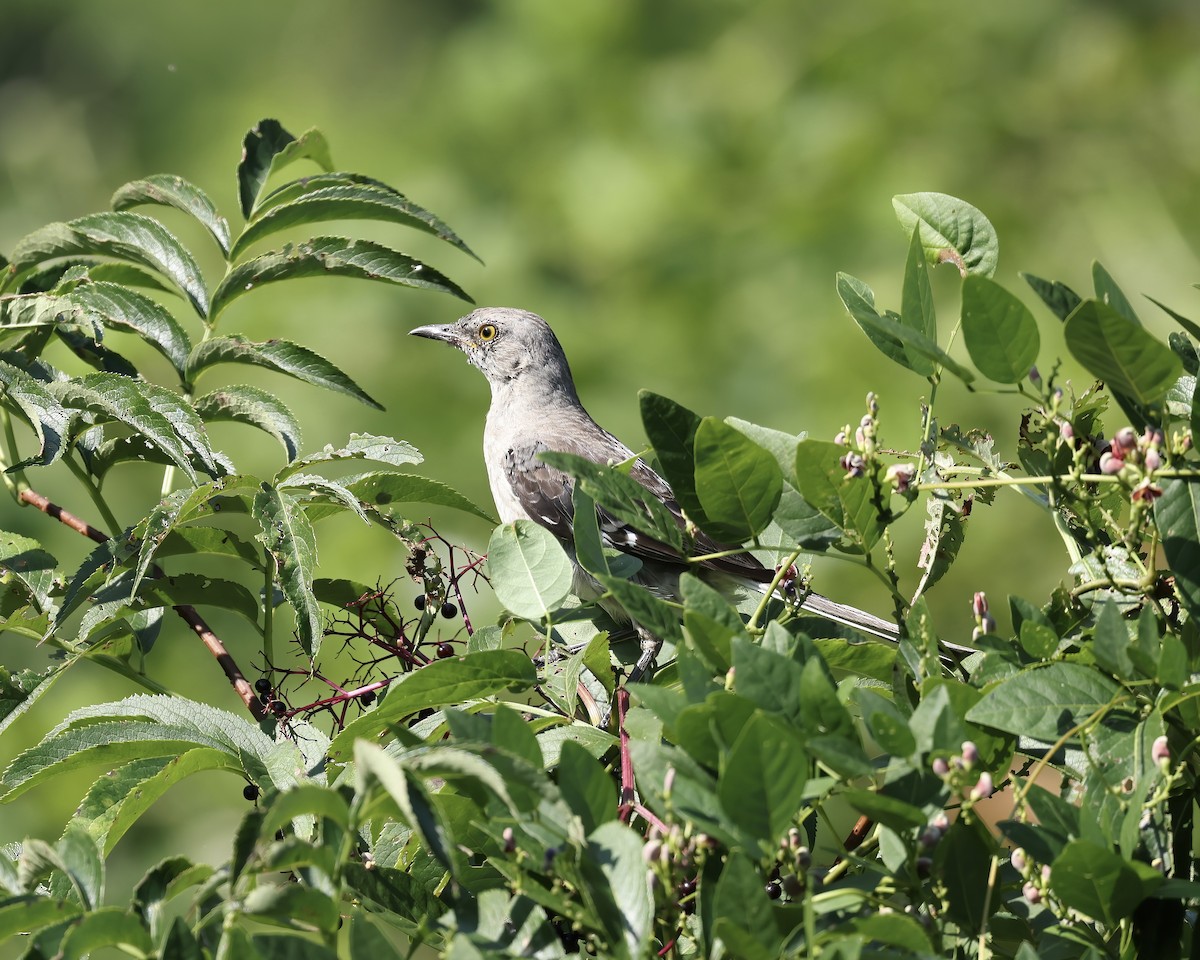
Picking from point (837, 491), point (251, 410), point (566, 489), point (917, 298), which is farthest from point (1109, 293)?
point (566, 489)

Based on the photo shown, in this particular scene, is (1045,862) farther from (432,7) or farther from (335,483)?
(432,7)

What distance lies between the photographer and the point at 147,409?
93.4 inches

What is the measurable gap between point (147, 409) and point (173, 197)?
931mm

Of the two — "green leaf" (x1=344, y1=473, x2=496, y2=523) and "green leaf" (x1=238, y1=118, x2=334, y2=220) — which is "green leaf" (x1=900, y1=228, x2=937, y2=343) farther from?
"green leaf" (x1=238, y1=118, x2=334, y2=220)

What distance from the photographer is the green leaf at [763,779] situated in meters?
1.28

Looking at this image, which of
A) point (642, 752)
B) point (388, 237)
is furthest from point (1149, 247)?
point (642, 752)

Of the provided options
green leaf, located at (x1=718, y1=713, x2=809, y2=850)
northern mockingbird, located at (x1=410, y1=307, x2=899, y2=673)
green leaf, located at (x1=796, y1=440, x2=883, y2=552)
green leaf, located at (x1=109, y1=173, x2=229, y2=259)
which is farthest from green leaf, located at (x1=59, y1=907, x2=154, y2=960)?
northern mockingbird, located at (x1=410, y1=307, x2=899, y2=673)

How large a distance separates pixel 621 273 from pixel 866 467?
6123 millimetres

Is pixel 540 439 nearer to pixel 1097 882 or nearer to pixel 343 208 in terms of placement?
pixel 343 208

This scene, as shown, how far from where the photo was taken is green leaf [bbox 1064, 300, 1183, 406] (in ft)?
4.82

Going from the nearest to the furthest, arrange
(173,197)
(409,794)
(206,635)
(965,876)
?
(409,794), (965,876), (206,635), (173,197)

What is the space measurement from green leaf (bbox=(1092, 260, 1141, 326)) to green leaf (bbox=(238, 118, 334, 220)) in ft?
6.90

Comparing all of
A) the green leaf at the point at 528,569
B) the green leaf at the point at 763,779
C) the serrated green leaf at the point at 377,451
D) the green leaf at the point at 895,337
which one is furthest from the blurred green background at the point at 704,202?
the green leaf at the point at 763,779

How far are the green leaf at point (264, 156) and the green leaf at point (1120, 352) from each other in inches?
84.5
